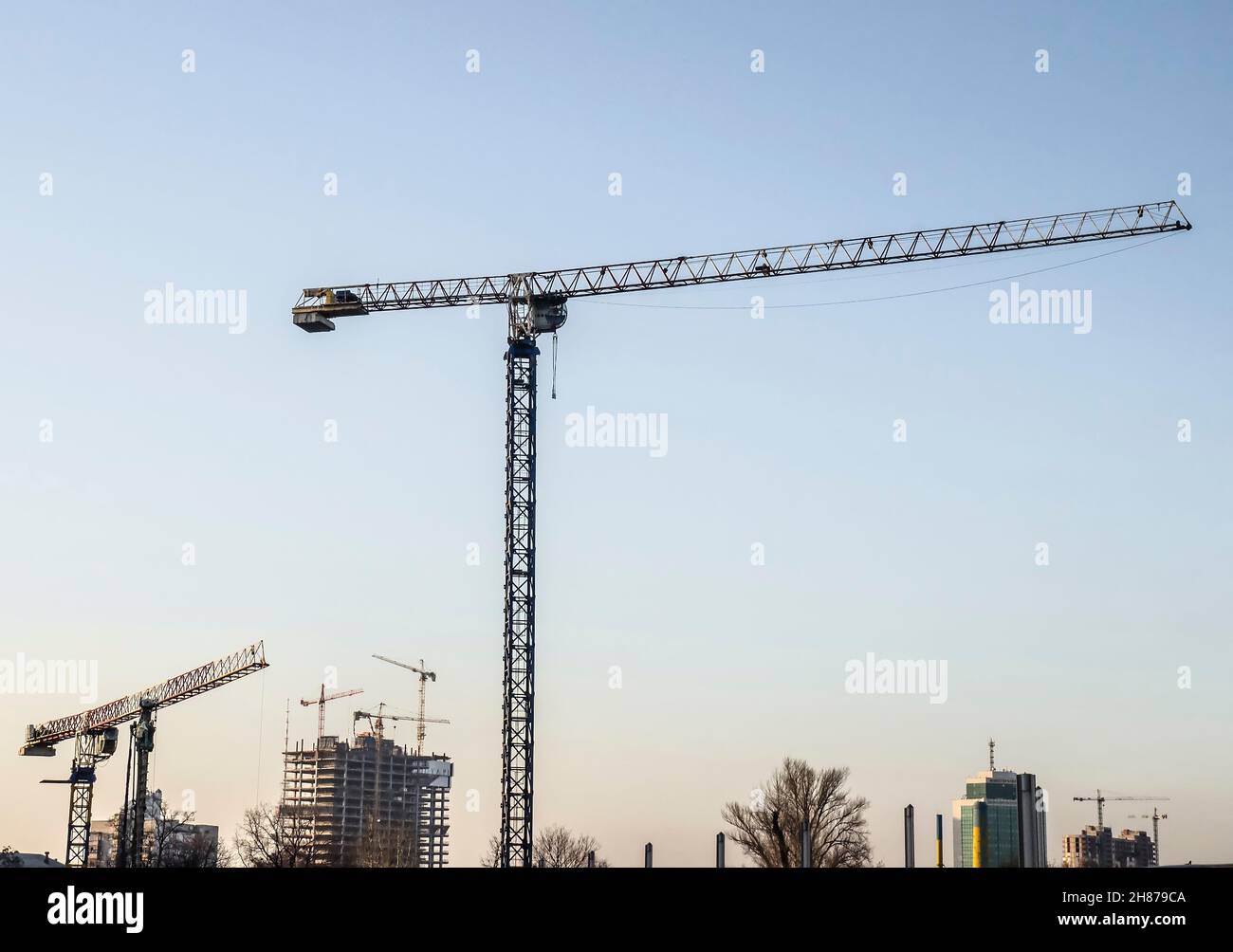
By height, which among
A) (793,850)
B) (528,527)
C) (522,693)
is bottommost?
(793,850)

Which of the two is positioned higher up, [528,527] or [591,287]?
[591,287]

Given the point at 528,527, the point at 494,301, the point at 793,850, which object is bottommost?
the point at 793,850

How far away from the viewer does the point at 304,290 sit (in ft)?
311
